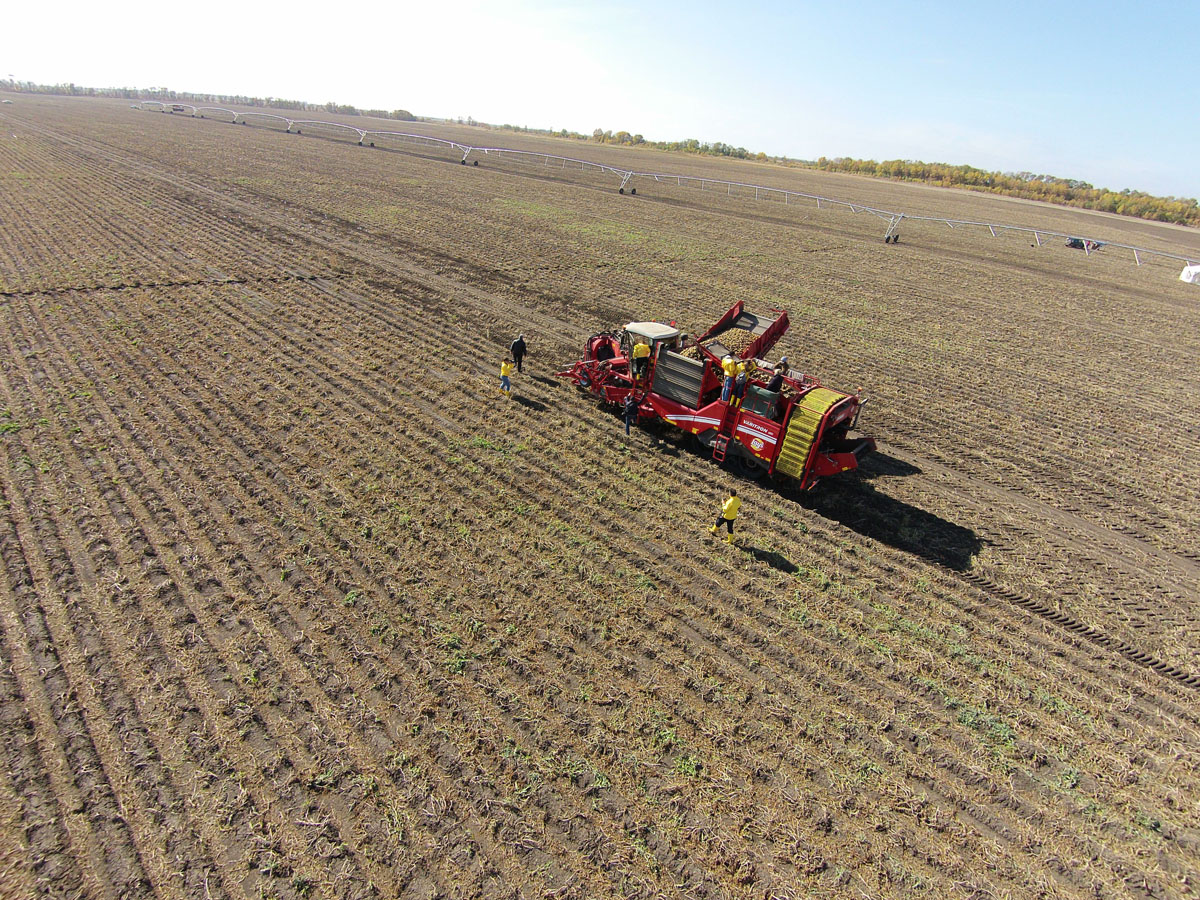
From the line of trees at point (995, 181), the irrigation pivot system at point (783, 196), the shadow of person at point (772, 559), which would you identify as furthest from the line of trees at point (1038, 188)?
the shadow of person at point (772, 559)

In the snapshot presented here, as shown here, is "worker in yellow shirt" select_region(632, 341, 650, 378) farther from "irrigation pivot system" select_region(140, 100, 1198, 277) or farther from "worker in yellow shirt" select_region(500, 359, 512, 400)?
"irrigation pivot system" select_region(140, 100, 1198, 277)

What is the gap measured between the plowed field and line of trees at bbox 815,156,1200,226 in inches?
3682

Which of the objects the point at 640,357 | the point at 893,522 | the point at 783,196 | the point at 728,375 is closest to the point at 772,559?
the point at 893,522

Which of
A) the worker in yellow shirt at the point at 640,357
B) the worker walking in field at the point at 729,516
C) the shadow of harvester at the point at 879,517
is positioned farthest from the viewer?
the worker in yellow shirt at the point at 640,357

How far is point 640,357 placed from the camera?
38.4 ft

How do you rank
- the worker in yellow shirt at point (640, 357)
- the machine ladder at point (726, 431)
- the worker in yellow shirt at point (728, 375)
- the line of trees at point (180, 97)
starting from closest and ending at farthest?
the worker in yellow shirt at point (728, 375) → the machine ladder at point (726, 431) → the worker in yellow shirt at point (640, 357) → the line of trees at point (180, 97)

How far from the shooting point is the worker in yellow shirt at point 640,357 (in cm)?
1159

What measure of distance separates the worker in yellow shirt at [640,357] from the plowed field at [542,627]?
1301 millimetres

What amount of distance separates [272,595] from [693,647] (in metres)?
5.48

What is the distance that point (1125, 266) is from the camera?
37562 mm

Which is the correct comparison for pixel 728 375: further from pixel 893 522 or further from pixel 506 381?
pixel 506 381

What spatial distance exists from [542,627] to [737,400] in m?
5.50

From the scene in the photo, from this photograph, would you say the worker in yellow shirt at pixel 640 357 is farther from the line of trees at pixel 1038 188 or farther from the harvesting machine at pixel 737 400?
the line of trees at pixel 1038 188

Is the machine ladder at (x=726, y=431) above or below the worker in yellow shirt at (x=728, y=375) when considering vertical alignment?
below
